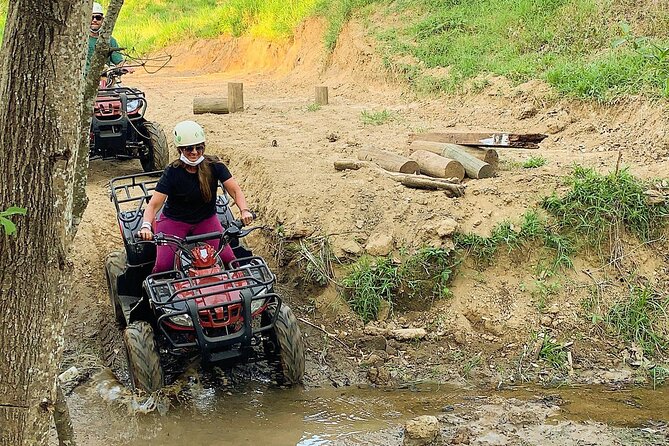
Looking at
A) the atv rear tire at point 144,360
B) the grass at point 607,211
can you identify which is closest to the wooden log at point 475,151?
the grass at point 607,211

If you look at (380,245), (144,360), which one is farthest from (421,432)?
(380,245)

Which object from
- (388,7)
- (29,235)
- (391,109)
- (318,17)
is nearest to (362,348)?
(29,235)

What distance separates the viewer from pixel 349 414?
584 centimetres

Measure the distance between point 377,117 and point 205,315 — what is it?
22.5 feet

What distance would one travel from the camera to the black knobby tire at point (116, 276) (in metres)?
6.78

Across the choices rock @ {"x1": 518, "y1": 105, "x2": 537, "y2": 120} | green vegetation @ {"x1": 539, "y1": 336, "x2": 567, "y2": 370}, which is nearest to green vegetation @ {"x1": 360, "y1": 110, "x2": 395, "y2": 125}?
rock @ {"x1": 518, "y1": 105, "x2": 537, "y2": 120}

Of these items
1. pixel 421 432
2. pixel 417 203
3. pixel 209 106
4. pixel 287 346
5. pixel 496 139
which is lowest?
pixel 421 432

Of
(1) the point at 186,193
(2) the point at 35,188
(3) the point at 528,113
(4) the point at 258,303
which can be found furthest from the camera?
(3) the point at 528,113

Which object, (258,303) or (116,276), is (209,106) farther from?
(258,303)

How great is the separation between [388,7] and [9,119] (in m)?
14.2

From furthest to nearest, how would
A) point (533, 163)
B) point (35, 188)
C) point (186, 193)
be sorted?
point (533, 163)
point (186, 193)
point (35, 188)

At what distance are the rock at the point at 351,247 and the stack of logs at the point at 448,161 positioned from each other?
3.42ft

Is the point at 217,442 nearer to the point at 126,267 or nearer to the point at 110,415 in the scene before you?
the point at 110,415

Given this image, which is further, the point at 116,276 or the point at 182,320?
the point at 116,276
